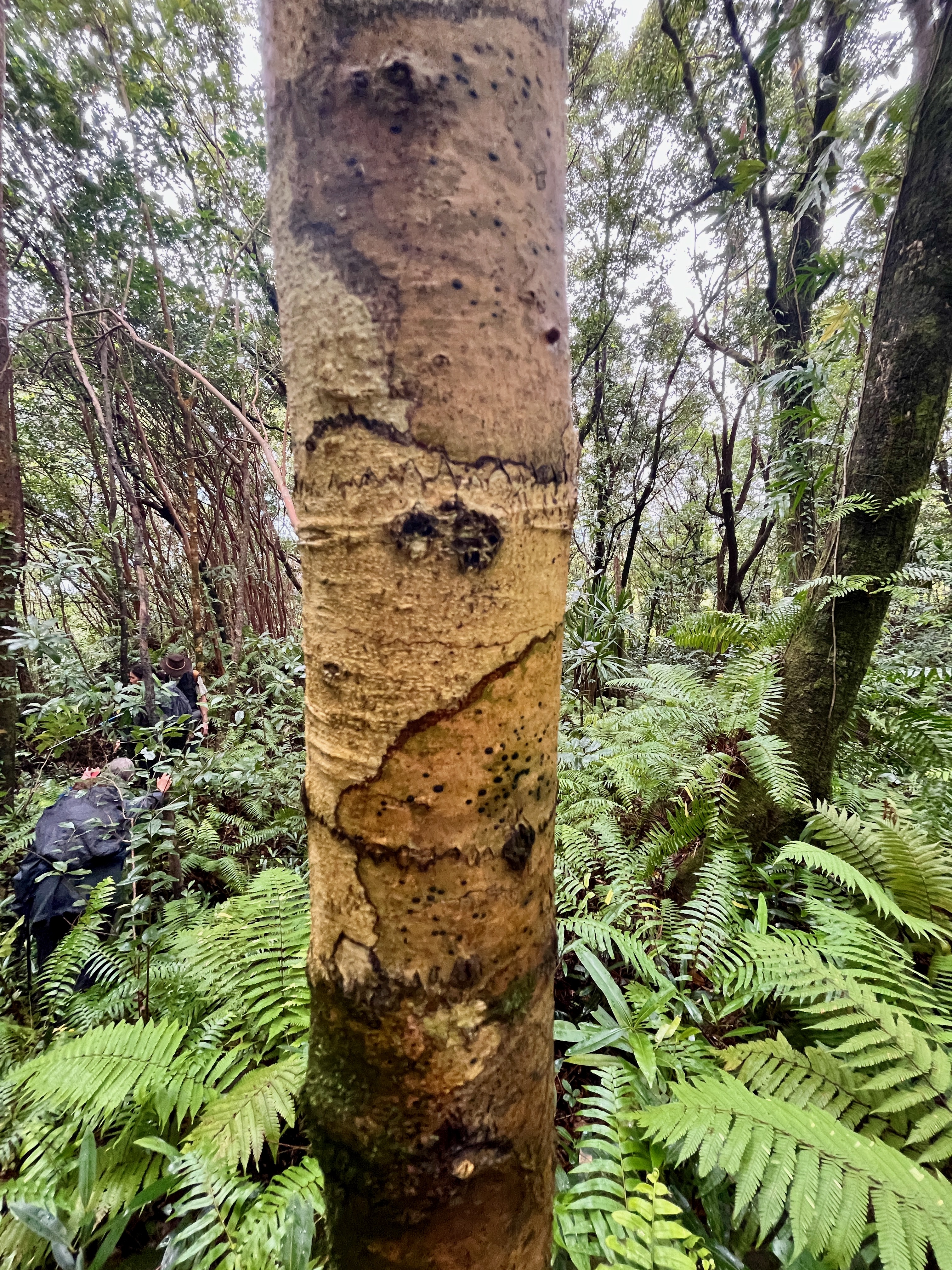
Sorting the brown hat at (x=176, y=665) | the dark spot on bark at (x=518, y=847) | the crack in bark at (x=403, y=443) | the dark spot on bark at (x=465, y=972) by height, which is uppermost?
the crack in bark at (x=403, y=443)

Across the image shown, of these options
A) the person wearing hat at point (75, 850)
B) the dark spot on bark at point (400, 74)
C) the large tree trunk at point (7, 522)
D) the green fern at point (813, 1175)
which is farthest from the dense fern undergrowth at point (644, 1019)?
the dark spot on bark at point (400, 74)

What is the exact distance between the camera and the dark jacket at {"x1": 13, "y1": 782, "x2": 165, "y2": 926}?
87.0 inches

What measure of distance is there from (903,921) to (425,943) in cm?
188

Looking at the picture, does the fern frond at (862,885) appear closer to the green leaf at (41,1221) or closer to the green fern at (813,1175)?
the green fern at (813,1175)

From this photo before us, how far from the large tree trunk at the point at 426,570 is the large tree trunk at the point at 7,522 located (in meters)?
3.68

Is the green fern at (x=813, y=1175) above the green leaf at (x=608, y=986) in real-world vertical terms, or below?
above

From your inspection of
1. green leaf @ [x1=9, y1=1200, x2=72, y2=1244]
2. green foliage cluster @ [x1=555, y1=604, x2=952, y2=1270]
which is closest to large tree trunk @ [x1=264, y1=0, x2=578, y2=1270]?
green foliage cluster @ [x1=555, y1=604, x2=952, y2=1270]

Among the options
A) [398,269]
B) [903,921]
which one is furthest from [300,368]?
[903,921]

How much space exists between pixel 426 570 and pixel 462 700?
123 mm

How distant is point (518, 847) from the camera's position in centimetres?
53

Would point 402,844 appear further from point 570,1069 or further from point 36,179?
point 36,179

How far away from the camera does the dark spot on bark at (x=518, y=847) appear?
1.73 feet

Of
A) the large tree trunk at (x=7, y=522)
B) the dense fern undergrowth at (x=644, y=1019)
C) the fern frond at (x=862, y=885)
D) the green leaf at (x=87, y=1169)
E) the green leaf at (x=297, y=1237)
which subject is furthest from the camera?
the large tree trunk at (x=7, y=522)

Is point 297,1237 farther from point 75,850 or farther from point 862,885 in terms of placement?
point 75,850
